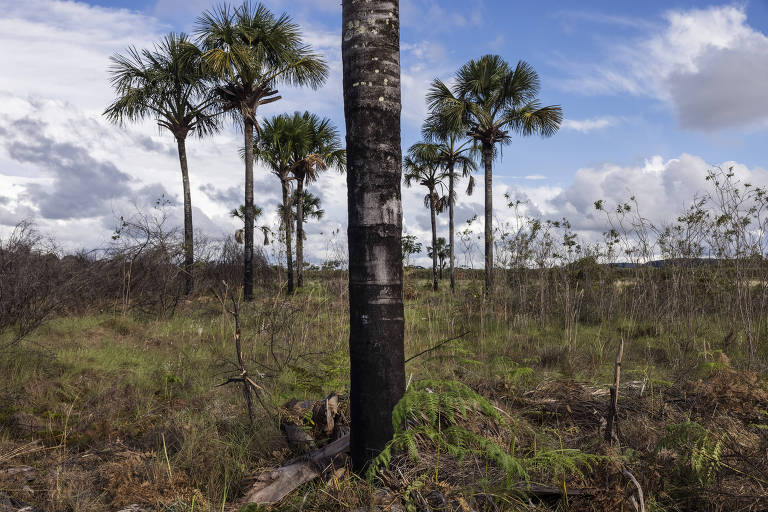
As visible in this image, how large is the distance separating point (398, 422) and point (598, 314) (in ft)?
34.7

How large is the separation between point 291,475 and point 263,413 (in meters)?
1.23

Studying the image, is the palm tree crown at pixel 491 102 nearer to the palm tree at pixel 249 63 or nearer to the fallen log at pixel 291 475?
the palm tree at pixel 249 63

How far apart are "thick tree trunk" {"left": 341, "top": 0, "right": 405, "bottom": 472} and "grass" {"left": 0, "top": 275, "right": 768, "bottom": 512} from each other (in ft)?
1.16

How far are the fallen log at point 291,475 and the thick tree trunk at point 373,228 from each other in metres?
0.32

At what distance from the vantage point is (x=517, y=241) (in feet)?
36.1

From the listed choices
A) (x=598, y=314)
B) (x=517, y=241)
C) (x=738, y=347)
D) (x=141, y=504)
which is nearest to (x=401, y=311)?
(x=141, y=504)

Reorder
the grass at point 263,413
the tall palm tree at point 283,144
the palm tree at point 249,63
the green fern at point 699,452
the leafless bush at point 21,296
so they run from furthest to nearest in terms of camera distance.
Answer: the tall palm tree at point 283,144, the palm tree at point 249,63, the leafless bush at point 21,296, the grass at point 263,413, the green fern at point 699,452

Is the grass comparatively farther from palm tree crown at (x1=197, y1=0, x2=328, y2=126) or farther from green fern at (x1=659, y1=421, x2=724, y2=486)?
palm tree crown at (x1=197, y1=0, x2=328, y2=126)

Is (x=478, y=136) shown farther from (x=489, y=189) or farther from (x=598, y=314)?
(x=598, y=314)

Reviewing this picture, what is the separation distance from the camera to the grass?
8.89 feet

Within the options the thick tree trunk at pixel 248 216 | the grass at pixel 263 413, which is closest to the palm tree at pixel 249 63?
the thick tree trunk at pixel 248 216

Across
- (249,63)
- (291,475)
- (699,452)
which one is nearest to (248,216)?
(249,63)

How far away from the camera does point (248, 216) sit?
55.0 feet

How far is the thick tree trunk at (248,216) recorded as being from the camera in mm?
16464
